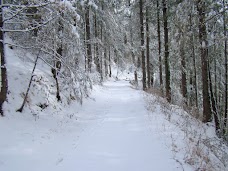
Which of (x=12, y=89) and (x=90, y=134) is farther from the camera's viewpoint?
(x=12, y=89)

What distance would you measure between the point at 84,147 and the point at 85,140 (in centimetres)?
66

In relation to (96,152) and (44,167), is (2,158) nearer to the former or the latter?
(44,167)

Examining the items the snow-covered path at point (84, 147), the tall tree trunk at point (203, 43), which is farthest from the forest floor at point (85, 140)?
the tall tree trunk at point (203, 43)

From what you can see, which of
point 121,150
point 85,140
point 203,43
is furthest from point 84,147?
point 203,43

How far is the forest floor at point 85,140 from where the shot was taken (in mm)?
4973

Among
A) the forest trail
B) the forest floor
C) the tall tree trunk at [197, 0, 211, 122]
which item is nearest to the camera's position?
the forest trail

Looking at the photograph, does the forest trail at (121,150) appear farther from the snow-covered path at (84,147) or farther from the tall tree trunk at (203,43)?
the tall tree trunk at (203,43)

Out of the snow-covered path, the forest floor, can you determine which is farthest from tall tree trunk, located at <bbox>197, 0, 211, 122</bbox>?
the snow-covered path

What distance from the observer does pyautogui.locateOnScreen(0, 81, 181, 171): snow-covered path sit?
4.92 m

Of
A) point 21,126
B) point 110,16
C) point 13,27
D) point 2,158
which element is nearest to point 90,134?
point 21,126

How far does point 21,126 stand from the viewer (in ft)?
22.0

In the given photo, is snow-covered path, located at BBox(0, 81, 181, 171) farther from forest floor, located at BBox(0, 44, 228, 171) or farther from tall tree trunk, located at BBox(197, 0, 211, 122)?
tall tree trunk, located at BBox(197, 0, 211, 122)

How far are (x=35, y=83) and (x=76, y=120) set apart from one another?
243 cm

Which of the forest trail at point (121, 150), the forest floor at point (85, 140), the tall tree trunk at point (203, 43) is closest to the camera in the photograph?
the forest trail at point (121, 150)
